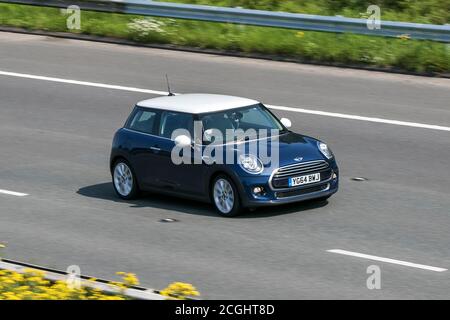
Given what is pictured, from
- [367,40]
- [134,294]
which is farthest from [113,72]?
[134,294]

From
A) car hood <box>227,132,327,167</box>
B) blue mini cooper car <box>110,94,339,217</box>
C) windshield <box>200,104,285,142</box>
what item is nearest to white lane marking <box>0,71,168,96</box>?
blue mini cooper car <box>110,94,339,217</box>

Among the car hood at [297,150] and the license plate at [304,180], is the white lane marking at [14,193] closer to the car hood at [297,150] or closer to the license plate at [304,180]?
the car hood at [297,150]

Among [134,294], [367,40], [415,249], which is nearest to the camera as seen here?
[134,294]

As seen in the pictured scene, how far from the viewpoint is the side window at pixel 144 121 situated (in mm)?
15766

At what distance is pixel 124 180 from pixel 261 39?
8427 mm

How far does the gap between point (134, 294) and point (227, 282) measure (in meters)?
1.90

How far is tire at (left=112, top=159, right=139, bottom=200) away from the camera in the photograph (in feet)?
51.8

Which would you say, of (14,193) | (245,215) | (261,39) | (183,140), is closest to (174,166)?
(183,140)

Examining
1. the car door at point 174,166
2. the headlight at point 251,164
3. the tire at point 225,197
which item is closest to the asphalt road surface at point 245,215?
the tire at point 225,197

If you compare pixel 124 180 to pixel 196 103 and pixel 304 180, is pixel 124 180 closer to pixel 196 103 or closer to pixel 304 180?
pixel 196 103

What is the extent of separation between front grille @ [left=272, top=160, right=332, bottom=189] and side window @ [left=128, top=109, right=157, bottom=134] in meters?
2.17

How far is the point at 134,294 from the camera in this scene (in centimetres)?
1020
